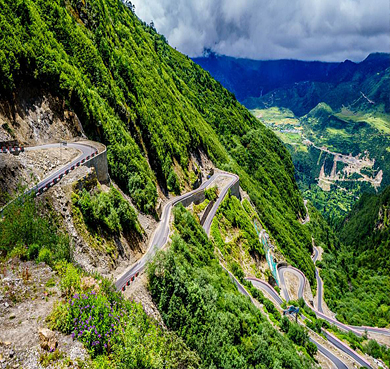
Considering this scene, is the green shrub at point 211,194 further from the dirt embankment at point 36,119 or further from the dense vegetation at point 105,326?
the dense vegetation at point 105,326

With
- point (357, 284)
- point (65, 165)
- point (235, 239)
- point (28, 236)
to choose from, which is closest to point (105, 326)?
point (28, 236)

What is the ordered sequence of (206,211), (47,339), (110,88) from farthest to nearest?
(206,211) → (110,88) → (47,339)

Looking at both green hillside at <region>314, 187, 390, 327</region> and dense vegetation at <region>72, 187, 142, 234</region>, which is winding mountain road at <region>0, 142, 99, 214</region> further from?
green hillside at <region>314, 187, 390, 327</region>

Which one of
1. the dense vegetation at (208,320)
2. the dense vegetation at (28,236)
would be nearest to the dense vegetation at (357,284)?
the dense vegetation at (208,320)

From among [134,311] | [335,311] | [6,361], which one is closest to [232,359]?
[134,311]

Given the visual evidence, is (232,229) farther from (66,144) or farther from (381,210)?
(381,210)

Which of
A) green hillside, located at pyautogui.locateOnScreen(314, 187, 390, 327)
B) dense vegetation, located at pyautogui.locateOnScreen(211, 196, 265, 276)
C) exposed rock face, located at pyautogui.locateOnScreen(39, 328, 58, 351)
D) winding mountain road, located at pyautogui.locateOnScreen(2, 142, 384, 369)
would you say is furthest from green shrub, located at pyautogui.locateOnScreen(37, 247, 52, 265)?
green hillside, located at pyautogui.locateOnScreen(314, 187, 390, 327)

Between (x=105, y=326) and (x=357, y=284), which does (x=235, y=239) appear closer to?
(x=105, y=326)
